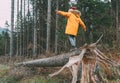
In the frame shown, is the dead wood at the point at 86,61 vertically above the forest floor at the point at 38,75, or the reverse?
the dead wood at the point at 86,61

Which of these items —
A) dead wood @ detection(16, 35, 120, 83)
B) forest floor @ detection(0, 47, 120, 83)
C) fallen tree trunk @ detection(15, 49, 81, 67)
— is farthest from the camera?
forest floor @ detection(0, 47, 120, 83)

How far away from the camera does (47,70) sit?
14.0m

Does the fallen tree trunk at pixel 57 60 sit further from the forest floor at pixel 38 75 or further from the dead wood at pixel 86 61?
the forest floor at pixel 38 75

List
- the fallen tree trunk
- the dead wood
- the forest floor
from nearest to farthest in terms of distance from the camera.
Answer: the dead wood
the fallen tree trunk
the forest floor

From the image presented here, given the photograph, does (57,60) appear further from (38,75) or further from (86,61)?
(38,75)

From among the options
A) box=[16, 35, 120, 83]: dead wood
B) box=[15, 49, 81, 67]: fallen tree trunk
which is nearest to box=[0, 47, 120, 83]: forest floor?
box=[15, 49, 81, 67]: fallen tree trunk

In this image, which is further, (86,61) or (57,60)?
(57,60)

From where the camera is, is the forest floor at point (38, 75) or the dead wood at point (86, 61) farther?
the forest floor at point (38, 75)

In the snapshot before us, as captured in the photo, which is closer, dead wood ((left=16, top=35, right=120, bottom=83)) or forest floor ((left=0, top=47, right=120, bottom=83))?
dead wood ((left=16, top=35, right=120, bottom=83))

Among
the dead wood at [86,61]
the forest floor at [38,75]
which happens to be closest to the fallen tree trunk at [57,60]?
the dead wood at [86,61]

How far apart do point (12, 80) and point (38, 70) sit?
1.09 meters

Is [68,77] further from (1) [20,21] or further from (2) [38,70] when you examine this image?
(1) [20,21]

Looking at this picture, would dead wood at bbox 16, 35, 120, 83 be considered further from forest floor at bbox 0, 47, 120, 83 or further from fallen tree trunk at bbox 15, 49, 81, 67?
forest floor at bbox 0, 47, 120, 83

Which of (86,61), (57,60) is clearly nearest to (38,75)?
(57,60)
